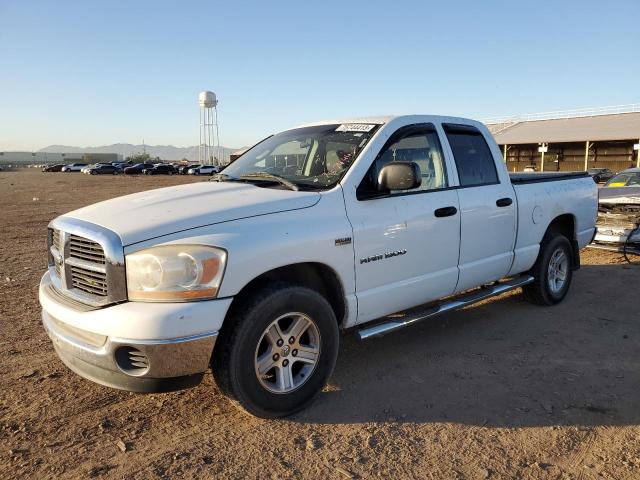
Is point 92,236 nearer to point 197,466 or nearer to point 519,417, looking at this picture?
point 197,466

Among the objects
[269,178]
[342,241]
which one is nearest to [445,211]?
[342,241]

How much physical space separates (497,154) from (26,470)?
15.1 ft

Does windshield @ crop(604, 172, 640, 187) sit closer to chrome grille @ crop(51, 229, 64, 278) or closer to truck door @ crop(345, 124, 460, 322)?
truck door @ crop(345, 124, 460, 322)

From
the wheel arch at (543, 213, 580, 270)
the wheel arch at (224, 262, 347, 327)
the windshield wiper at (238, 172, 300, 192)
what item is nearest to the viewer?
the wheel arch at (224, 262, 347, 327)

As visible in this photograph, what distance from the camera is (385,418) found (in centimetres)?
337

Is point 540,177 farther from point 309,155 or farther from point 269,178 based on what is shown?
point 269,178

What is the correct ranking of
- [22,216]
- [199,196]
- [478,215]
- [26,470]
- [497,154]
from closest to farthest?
[26,470] → [199,196] → [478,215] → [497,154] → [22,216]

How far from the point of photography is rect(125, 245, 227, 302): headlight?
9.37 feet

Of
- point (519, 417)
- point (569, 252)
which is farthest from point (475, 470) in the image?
point (569, 252)

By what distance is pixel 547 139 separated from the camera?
40.2 m

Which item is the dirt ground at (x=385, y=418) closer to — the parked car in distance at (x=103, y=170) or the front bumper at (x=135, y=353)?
the front bumper at (x=135, y=353)

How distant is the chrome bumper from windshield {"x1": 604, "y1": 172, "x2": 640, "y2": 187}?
357 inches

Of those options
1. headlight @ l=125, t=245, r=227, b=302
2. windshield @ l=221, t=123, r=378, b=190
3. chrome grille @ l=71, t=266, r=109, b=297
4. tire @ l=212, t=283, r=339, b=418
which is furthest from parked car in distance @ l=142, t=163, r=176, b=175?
headlight @ l=125, t=245, r=227, b=302

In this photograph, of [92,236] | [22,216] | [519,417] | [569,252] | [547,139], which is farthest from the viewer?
[547,139]
